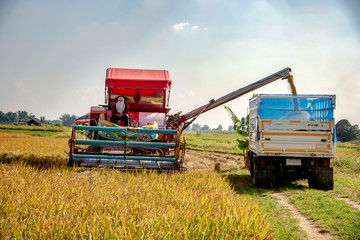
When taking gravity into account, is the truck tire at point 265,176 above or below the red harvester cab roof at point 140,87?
below

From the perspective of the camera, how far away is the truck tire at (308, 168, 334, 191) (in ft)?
31.0

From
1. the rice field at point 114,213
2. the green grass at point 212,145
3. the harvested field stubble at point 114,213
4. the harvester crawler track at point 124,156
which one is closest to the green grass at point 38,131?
the green grass at point 212,145

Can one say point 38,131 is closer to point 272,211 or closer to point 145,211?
point 272,211

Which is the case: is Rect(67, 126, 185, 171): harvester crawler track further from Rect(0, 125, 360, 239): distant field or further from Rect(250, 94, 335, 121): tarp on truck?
Rect(250, 94, 335, 121): tarp on truck

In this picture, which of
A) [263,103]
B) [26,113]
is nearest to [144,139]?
[263,103]

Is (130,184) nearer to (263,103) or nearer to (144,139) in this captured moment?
(144,139)

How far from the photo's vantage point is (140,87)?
466 inches

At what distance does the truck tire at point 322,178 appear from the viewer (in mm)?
9438

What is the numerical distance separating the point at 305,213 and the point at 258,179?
9.15 feet

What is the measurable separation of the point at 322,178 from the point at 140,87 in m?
6.87

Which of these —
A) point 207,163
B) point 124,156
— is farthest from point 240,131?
point 124,156

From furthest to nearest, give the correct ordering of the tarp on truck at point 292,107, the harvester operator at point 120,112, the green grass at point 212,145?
the green grass at point 212,145
the harvester operator at point 120,112
the tarp on truck at point 292,107

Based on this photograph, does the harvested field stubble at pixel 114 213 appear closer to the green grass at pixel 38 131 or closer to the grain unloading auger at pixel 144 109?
the grain unloading auger at pixel 144 109

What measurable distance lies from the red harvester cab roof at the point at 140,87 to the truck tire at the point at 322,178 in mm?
5728
